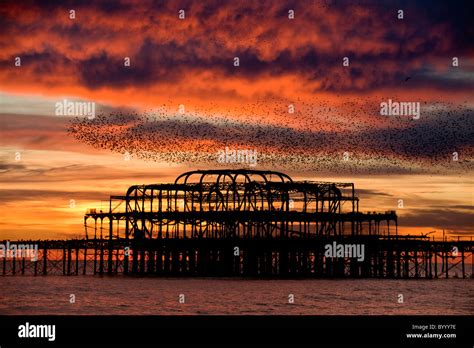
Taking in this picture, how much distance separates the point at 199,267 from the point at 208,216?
860 cm

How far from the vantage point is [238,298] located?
6125cm

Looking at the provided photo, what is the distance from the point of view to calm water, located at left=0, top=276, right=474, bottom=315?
171ft
